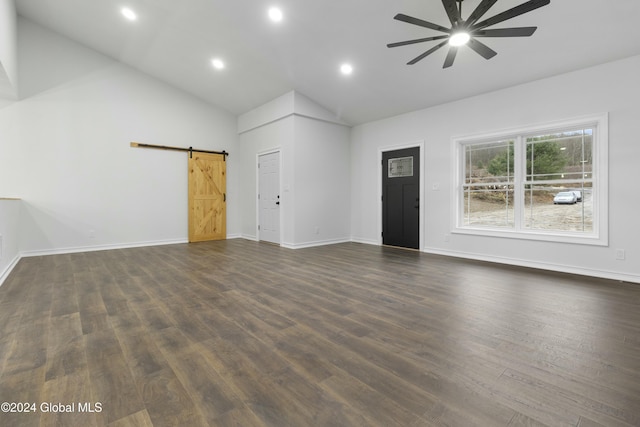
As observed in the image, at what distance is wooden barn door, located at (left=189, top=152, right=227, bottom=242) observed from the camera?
720cm

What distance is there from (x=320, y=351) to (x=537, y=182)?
4.43 m

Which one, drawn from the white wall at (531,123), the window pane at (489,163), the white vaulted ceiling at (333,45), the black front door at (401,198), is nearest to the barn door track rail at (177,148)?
the white vaulted ceiling at (333,45)

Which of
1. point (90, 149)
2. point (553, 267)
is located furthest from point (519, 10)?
point (90, 149)

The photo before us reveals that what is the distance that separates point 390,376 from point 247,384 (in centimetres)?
81

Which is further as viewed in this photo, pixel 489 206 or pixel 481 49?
pixel 489 206

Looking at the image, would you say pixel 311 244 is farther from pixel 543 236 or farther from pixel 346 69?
pixel 543 236

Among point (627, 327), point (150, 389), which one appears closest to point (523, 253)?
point (627, 327)

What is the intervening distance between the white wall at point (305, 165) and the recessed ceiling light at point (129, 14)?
9.02 feet

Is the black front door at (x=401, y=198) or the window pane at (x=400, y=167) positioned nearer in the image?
the black front door at (x=401, y=198)

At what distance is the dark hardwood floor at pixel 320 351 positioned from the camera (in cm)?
147

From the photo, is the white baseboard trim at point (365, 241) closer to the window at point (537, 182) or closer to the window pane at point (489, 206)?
the window at point (537, 182)

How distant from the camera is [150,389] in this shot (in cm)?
162

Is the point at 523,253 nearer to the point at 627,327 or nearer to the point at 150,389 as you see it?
the point at 627,327

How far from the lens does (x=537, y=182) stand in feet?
15.3
